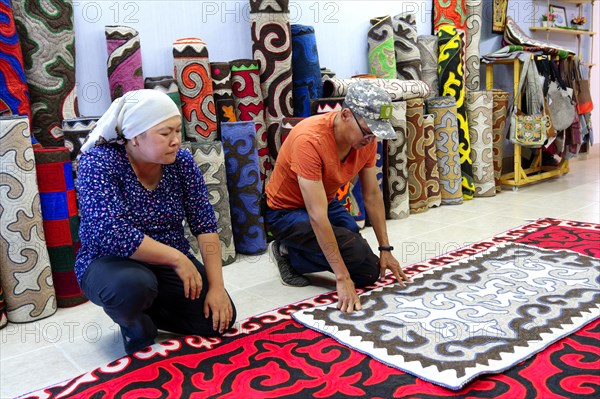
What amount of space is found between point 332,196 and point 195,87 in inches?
42.1

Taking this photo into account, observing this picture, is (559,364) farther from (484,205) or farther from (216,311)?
(484,205)

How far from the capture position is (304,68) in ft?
11.8

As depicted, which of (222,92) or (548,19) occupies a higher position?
(548,19)

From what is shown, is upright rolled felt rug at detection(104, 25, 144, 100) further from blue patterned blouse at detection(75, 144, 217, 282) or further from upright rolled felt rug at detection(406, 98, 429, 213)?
upright rolled felt rug at detection(406, 98, 429, 213)

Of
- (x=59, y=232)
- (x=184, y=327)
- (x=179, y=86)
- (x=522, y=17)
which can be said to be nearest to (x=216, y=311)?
(x=184, y=327)

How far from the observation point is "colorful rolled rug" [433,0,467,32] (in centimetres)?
462

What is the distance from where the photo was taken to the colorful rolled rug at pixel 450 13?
4621 mm

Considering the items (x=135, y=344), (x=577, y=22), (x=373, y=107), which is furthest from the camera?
(x=577, y=22)

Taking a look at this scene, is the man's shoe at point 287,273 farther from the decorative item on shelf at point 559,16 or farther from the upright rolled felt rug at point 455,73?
the decorative item on shelf at point 559,16

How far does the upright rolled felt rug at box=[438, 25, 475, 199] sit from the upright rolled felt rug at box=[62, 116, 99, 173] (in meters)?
2.79

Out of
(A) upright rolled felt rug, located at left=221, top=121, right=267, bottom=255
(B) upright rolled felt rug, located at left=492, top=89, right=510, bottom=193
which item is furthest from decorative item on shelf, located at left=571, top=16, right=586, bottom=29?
(A) upright rolled felt rug, located at left=221, top=121, right=267, bottom=255

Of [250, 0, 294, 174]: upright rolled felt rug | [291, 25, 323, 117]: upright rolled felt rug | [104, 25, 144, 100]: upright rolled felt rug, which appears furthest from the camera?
[291, 25, 323, 117]: upright rolled felt rug

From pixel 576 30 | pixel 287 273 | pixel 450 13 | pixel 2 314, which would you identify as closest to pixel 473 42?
pixel 450 13

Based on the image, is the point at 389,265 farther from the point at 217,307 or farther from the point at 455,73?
the point at 455,73
